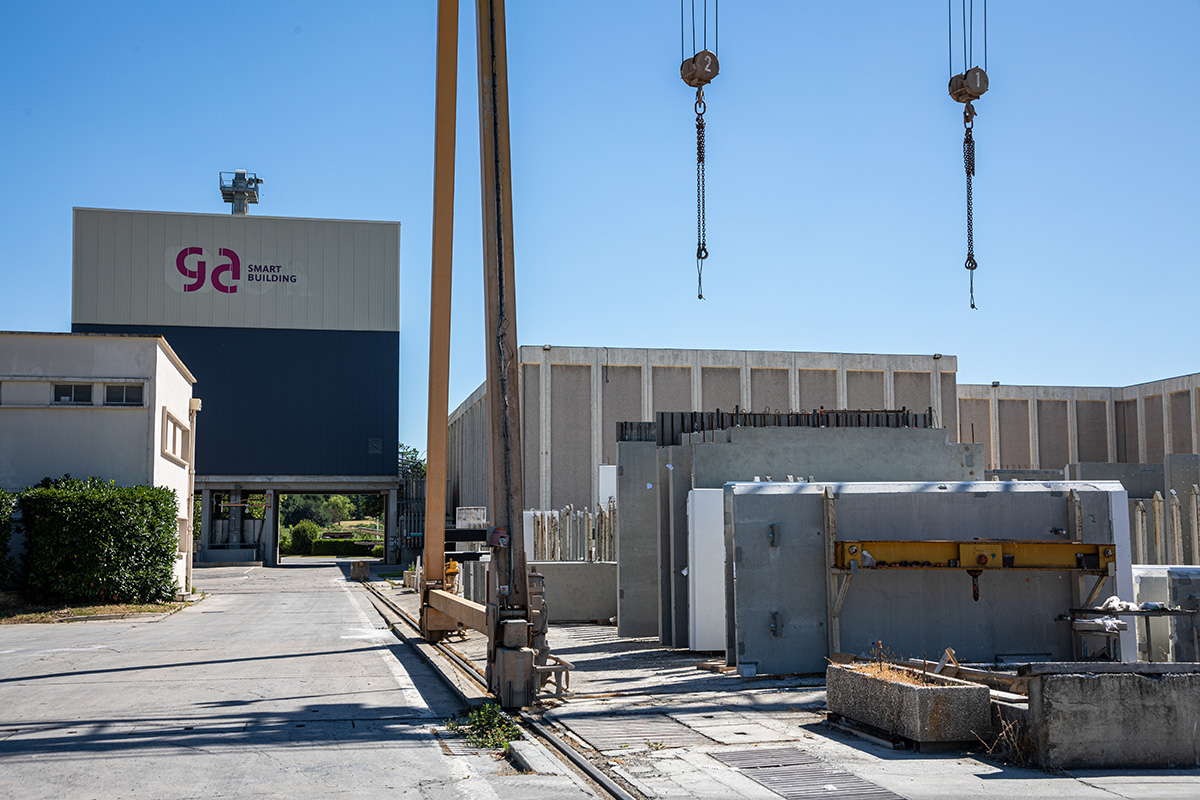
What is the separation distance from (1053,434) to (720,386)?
1685 cm

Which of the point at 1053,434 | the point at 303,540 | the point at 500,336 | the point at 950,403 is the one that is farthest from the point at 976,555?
the point at 303,540

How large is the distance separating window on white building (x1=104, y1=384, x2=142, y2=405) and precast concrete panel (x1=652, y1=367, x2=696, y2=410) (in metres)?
21.6

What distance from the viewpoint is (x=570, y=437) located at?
43.2 m

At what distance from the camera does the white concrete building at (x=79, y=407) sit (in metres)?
27.2

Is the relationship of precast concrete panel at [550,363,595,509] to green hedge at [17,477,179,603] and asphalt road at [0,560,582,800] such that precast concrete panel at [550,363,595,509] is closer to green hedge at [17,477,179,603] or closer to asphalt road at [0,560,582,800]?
green hedge at [17,477,179,603]

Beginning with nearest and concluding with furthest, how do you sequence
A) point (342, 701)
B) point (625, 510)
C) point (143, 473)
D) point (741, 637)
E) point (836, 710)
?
point (836, 710), point (342, 701), point (741, 637), point (625, 510), point (143, 473)

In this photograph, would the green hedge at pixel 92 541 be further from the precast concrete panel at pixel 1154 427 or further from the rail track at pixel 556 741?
the precast concrete panel at pixel 1154 427

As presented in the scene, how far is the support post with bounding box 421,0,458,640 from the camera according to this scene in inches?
696

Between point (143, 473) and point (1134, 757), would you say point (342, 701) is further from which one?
point (143, 473)

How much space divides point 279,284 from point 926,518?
47789mm

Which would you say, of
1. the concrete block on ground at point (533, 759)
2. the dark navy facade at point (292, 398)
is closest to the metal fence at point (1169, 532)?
the concrete block on ground at point (533, 759)

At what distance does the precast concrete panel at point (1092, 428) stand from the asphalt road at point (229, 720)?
134 ft

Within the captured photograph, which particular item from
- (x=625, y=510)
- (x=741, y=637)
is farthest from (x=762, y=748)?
(x=625, y=510)

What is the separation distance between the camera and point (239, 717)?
1010cm
